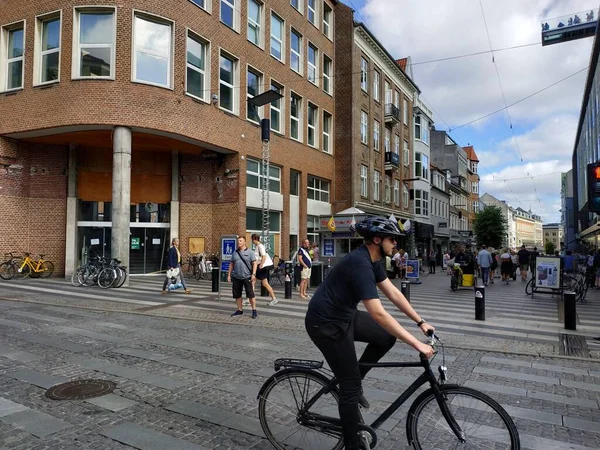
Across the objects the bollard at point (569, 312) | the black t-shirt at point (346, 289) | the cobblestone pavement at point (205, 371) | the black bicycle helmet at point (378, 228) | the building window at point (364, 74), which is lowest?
the cobblestone pavement at point (205, 371)

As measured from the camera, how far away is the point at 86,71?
16750 mm

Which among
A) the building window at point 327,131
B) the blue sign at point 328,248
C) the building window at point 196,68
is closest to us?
the building window at point 196,68

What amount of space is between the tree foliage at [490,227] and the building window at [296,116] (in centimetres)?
4323

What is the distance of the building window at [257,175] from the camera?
21.6 m

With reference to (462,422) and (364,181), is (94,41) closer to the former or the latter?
(462,422)

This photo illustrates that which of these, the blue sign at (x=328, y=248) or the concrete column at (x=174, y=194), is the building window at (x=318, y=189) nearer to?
the blue sign at (x=328, y=248)

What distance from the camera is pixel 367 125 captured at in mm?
32781

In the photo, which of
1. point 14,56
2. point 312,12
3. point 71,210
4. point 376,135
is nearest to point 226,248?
point 71,210

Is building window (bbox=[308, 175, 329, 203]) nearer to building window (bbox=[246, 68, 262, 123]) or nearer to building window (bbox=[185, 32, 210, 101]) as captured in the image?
building window (bbox=[246, 68, 262, 123])

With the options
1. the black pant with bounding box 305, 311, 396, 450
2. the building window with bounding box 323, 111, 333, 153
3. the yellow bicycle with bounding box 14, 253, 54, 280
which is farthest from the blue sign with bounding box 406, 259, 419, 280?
the black pant with bounding box 305, 311, 396, 450

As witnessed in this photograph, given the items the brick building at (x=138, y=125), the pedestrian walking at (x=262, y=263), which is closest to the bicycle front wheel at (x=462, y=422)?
the pedestrian walking at (x=262, y=263)

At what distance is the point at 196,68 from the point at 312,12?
12033 mm

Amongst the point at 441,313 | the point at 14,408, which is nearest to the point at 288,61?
the point at 441,313

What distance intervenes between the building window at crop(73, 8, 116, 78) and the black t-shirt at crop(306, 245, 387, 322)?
16.5 meters
